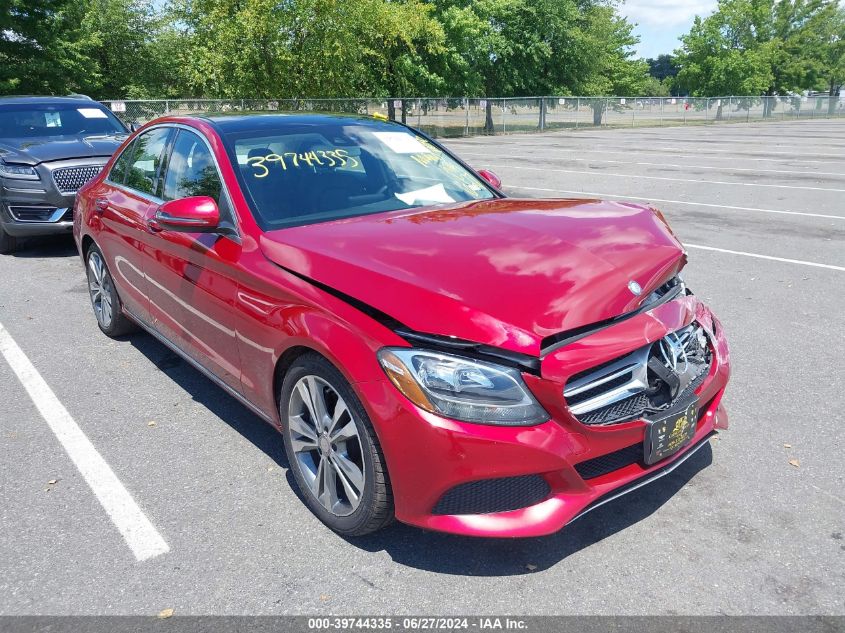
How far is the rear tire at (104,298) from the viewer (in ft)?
17.2

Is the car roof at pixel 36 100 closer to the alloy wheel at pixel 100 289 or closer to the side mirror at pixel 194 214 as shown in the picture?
the alloy wheel at pixel 100 289

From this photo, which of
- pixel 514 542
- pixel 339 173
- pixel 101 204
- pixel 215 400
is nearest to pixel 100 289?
pixel 101 204

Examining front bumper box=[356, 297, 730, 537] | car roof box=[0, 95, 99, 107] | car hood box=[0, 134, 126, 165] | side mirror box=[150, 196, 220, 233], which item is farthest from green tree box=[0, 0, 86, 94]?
front bumper box=[356, 297, 730, 537]

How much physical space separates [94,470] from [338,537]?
4.70 feet

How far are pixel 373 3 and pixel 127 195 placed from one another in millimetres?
Result: 26051

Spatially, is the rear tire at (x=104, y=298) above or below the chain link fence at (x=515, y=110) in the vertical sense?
below

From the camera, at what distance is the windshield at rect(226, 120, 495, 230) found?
11.5ft

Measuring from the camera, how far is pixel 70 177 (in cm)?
804

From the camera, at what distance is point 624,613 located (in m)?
2.48

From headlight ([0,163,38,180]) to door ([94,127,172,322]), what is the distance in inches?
135

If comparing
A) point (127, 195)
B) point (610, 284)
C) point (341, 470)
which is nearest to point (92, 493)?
point (341, 470)

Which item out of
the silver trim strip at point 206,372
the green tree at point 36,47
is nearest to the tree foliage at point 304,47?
the green tree at point 36,47

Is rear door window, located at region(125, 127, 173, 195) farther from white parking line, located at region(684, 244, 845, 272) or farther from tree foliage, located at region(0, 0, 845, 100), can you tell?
tree foliage, located at region(0, 0, 845, 100)

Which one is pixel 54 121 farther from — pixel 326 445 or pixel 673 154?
pixel 673 154
